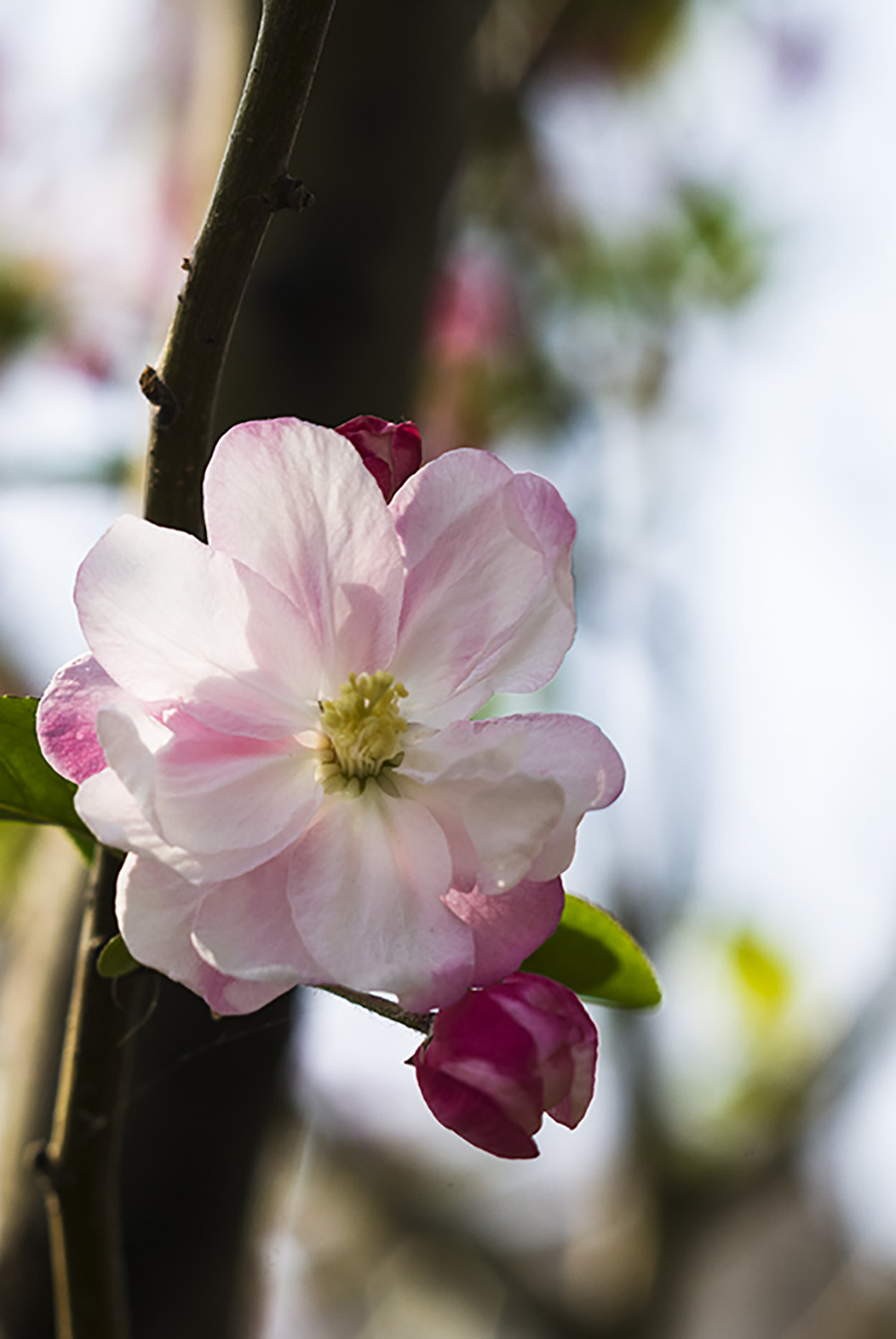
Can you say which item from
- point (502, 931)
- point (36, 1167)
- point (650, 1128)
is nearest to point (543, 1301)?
point (650, 1128)

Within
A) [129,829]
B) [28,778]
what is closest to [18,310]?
[28,778]

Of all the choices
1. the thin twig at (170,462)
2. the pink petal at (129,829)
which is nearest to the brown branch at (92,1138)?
the thin twig at (170,462)

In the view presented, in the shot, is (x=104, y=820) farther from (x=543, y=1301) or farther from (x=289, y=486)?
(x=543, y=1301)

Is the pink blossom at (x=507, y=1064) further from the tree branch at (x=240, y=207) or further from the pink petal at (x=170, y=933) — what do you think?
the tree branch at (x=240, y=207)

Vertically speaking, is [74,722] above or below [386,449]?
below

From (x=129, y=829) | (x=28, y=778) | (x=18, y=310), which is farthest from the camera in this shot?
(x=18, y=310)

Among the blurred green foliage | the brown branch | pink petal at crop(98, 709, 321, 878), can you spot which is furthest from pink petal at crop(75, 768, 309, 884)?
the blurred green foliage

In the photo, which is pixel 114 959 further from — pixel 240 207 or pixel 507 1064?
pixel 240 207
